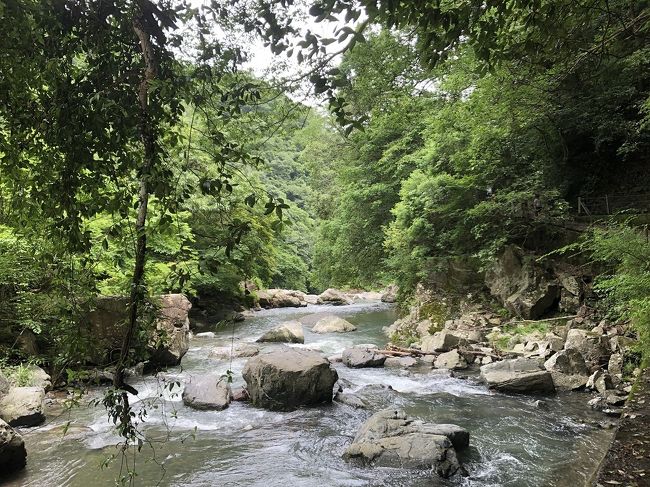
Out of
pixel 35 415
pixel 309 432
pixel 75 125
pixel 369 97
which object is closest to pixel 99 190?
pixel 75 125

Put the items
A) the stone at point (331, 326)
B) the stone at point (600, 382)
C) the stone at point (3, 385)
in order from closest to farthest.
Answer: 1. the stone at point (3, 385)
2. the stone at point (600, 382)
3. the stone at point (331, 326)

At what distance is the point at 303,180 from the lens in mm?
48594

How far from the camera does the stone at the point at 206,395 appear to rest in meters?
8.61

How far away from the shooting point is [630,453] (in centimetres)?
354

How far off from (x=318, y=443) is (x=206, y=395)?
2.92 metres

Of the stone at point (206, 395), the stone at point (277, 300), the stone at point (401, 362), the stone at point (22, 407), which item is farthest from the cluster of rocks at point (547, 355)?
the stone at point (277, 300)

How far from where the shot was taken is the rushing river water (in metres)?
5.72

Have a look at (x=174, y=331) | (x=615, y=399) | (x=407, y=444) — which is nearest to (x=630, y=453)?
(x=407, y=444)

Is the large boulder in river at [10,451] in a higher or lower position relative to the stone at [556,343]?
higher

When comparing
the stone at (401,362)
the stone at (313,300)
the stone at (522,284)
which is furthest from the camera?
the stone at (313,300)

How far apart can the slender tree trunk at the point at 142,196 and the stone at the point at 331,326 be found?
51.5 ft

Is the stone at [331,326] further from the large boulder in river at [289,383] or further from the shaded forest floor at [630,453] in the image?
the shaded forest floor at [630,453]

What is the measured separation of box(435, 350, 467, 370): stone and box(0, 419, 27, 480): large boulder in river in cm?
857

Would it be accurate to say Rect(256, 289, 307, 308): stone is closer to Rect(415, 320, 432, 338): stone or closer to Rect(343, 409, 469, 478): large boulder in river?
Rect(415, 320, 432, 338): stone
